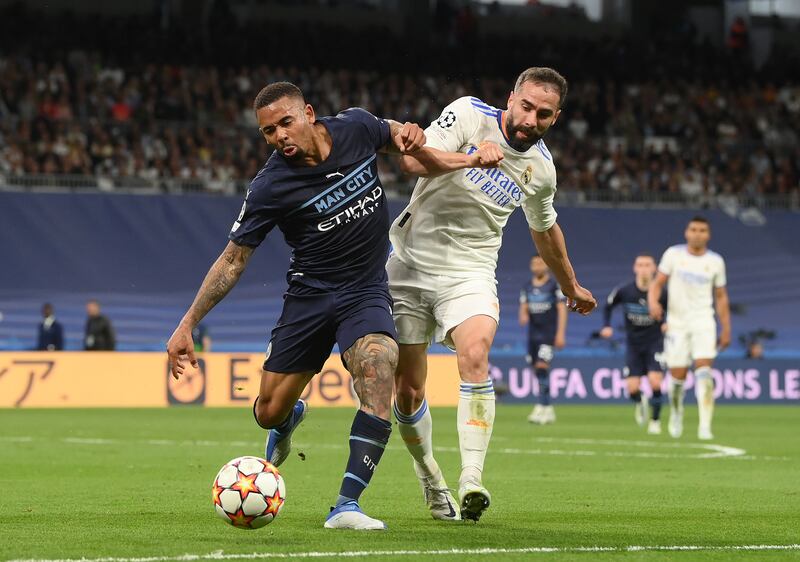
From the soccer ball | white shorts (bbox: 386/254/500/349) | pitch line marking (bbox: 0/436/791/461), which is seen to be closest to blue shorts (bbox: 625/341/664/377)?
pitch line marking (bbox: 0/436/791/461)

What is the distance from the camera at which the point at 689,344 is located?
1688 centimetres

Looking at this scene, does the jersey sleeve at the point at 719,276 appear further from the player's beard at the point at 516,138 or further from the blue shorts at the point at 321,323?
the blue shorts at the point at 321,323

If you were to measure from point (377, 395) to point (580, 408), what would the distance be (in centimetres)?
1895

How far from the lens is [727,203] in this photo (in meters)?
29.9

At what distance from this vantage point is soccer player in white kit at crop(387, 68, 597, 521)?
7570 millimetres

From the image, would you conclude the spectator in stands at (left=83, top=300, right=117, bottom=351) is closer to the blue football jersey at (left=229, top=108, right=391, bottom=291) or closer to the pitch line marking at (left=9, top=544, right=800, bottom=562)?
the blue football jersey at (left=229, top=108, right=391, bottom=291)

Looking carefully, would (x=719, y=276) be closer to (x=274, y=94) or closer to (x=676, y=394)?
(x=676, y=394)

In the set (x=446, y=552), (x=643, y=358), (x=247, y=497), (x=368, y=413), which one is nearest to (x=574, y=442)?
(x=643, y=358)

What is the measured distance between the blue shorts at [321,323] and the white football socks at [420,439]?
0.64 meters

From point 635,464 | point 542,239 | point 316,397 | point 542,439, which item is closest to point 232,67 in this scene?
point 316,397

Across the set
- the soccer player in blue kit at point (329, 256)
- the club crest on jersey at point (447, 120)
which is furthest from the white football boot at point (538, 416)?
the soccer player in blue kit at point (329, 256)

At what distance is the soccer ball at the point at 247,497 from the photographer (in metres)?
6.62

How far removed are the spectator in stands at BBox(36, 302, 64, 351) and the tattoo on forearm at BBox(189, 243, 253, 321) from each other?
723 inches

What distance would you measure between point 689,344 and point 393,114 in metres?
17.0
